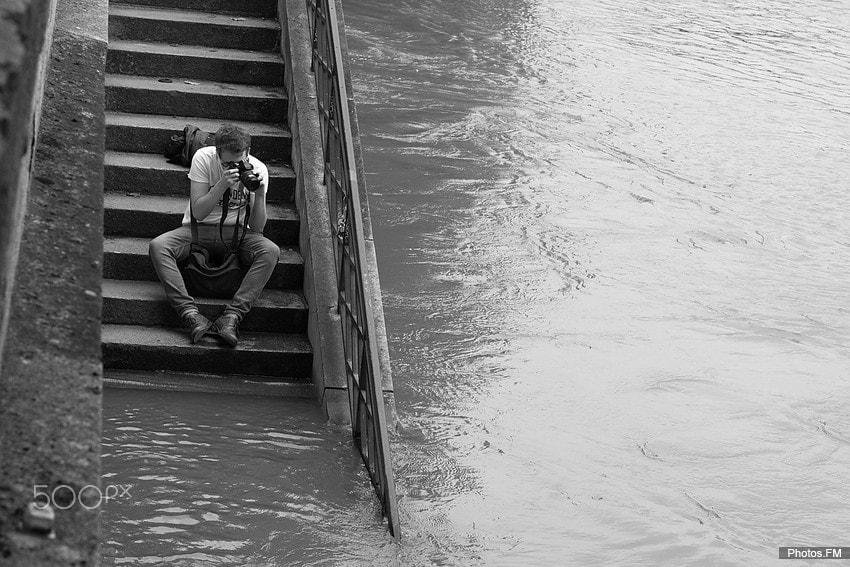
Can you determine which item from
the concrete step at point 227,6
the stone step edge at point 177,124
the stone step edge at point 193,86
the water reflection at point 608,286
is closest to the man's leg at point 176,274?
the stone step edge at point 177,124

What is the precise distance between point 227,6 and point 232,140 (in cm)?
272

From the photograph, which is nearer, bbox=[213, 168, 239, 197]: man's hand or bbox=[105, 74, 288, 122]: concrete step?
bbox=[213, 168, 239, 197]: man's hand

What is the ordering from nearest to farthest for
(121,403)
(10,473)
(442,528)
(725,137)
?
1. (10,473)
2. (442,528)
3. (121,403)
4. (725,137)

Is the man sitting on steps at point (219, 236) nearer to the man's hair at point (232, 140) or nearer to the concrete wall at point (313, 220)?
the man's hair at point (232, 140)

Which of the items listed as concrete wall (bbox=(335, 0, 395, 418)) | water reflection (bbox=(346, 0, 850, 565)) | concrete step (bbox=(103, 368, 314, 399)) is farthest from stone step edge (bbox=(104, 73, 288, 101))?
concrete step (bbox=(103, 368, 314, 399))

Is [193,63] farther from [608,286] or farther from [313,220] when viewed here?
[608,286]

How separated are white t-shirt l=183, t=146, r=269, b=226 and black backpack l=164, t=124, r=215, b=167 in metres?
0.59

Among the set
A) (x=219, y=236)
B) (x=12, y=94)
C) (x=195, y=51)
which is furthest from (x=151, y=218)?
(x=12, y=94)

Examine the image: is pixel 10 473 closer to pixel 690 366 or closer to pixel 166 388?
pixel 166 388

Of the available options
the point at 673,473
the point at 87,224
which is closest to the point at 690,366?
the point at 673,473

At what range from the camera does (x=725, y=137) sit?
1399 centimetres

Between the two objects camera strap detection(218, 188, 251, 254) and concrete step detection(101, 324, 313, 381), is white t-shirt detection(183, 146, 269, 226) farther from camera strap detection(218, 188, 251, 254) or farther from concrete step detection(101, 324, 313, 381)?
concrete step detection(101, 324, 313, 381)

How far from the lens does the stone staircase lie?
6895 millimetres

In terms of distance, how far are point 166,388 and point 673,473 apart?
320cm
